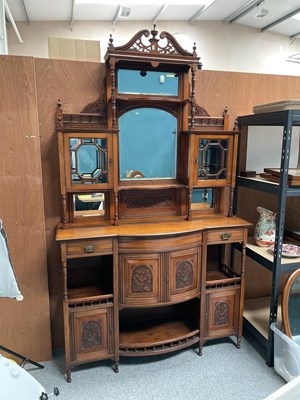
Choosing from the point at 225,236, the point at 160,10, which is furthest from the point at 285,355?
the point at 160,10

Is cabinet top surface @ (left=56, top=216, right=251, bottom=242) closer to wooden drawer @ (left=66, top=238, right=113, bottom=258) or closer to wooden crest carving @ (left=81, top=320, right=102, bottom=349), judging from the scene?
wooden drawer @ (left=66, top=238, right=113, bottom=258)

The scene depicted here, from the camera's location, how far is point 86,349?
76.5 inches

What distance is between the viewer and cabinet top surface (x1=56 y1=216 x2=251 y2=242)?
183 cm

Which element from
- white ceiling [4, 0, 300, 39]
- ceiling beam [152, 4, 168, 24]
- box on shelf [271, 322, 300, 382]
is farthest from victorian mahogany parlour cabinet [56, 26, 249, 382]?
ceiling beam [152, 4, 168, 24]

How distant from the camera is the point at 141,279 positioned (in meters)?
1.91

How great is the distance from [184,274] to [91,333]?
690 millimetres

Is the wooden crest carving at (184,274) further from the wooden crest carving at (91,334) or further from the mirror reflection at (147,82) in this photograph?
the mirror reflection at (147,82)

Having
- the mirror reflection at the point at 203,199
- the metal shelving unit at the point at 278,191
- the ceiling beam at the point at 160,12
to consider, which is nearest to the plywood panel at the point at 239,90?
the metal shelving unit at the point at 278,191

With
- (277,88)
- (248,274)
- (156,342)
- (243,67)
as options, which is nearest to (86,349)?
(156,342)

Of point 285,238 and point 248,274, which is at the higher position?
point 285,238

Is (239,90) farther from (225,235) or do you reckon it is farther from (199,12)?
(199,12)

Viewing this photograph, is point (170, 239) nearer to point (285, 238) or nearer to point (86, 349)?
point (86, 349)

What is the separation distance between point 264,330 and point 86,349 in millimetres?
1241

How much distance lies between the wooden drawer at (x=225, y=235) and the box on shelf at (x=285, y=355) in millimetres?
600
